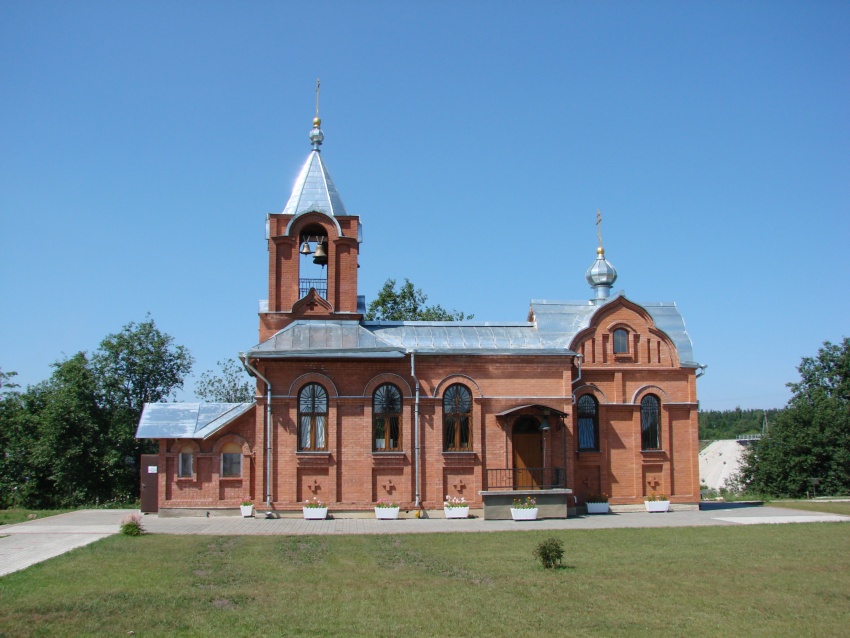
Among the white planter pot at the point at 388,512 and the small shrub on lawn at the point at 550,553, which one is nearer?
the small shrub on lawn at the point at 550,553

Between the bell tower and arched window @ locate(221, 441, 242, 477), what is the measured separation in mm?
3237

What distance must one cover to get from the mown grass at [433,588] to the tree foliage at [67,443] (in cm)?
1760

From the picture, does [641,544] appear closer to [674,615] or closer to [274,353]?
[674,615]

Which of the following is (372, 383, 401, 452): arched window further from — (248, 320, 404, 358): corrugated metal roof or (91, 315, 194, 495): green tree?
(91, 315, 194, 495): green tree

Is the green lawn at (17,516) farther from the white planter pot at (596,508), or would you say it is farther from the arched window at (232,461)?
the white planter pot at (596,508)

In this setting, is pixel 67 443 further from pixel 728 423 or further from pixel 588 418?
pixel 728 423

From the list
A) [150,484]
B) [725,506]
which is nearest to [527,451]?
[725,506]

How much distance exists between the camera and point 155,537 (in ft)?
58.0

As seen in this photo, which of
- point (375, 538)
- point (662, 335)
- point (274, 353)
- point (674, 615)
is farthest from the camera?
point (662, 335)

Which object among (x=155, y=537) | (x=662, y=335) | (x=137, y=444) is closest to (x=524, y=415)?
(x=662, y=335)

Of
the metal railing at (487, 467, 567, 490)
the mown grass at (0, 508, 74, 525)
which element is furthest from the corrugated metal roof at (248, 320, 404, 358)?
the mown grass at (0, 508, 74, 525)

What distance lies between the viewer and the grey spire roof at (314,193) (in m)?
23.7

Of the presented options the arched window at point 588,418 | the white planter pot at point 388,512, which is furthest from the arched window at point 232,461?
the arched window at point 588,418

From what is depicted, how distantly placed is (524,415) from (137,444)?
1955 centimetres
